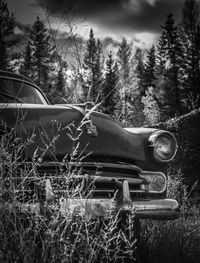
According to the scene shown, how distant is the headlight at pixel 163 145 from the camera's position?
3.05m

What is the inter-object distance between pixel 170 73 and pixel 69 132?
29.5 meters

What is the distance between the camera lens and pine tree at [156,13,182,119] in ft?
99.3

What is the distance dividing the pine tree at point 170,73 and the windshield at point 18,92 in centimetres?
2460

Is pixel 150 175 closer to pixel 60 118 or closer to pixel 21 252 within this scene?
pixel 60 118

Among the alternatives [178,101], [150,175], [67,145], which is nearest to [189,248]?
[150,175]

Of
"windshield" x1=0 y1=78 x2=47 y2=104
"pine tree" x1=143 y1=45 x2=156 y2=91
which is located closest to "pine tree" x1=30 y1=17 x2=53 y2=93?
"windshield" x1=0 y1=78 x2=47 y2=104

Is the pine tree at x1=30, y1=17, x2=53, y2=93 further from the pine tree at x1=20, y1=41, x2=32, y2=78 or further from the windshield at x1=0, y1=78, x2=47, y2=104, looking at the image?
the windshield at x1=0, y1=78, x2=47, y2=104

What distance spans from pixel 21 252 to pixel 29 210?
0.21 meters

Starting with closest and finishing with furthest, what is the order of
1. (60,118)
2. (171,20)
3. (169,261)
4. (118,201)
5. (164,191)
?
(118,201)
(60,118)
(169,261)
(164,191)
(171,20)

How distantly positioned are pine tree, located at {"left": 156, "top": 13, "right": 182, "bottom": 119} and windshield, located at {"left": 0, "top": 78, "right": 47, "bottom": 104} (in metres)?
24.6

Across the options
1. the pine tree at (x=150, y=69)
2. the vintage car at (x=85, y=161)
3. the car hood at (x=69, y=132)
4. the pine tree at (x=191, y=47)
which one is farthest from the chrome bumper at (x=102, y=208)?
the pine tree at (x=150, y=69)

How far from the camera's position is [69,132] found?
2609 millimetres

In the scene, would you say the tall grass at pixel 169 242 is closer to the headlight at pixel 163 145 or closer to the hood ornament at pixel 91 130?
the headlight at pixel 163 145

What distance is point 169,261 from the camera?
283cm
